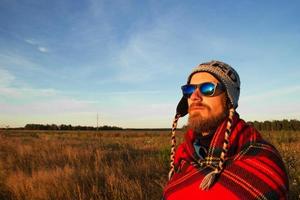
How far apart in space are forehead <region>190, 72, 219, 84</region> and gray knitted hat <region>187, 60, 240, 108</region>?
4 cm

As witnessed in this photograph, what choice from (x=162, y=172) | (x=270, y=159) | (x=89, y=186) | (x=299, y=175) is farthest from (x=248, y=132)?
(x=162, y=172)

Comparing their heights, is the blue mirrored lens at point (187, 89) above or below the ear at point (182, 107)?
above

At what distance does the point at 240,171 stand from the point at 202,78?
0.95 metres

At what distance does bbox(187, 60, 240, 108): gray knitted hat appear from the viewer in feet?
12.1

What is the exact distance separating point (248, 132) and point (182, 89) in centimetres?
78

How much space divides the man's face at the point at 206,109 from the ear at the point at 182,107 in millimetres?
439

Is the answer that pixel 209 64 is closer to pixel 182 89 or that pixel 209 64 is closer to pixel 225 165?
pixel 182 89

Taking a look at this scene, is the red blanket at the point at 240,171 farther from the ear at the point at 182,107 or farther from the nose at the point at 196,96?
the ear at the point at 182,107

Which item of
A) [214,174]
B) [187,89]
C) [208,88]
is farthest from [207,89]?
[214,174]

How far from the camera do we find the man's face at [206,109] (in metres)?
3.66

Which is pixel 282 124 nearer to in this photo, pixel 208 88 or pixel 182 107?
pixel 182 107

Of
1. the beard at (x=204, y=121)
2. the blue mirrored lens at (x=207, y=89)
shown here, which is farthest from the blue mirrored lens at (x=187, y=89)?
the beard at (x=204, y=121)

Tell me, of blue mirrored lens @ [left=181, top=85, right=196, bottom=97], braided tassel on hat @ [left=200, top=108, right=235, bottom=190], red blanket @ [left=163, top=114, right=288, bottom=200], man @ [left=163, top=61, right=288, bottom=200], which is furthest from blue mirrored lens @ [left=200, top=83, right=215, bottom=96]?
braided tassel on hat @ [left=200, top=108, right=235, bottom=190]

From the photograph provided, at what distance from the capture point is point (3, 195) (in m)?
8.87
